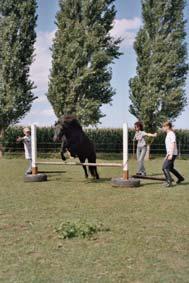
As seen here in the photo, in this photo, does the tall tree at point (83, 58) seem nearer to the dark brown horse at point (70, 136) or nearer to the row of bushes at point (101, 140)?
the row of bushes at point (101, 140)

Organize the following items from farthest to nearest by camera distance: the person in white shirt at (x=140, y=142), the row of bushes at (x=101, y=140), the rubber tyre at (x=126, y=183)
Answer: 1. the row of bushes at (x=101, y=140)
2. the person in white shirt at (x=140, y=142)
3. the rubber tyre at (x=126, y=183)

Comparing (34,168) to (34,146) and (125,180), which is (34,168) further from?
(125,180)

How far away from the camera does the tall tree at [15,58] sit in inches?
1173

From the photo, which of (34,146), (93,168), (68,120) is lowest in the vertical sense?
(93,168)

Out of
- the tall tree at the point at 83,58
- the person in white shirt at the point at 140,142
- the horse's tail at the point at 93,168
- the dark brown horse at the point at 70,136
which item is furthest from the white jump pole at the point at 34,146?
the tall tree at the point at 83,58

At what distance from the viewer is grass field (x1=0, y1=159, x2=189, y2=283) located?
4727mm

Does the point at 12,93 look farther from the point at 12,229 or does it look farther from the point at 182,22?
the point at 12,229

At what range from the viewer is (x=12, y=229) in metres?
6.89

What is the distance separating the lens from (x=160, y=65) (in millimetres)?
31578

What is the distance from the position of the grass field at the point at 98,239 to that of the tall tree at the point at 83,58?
19.6 metres

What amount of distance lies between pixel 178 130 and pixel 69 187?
2481 centimetres

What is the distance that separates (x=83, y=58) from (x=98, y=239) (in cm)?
2512

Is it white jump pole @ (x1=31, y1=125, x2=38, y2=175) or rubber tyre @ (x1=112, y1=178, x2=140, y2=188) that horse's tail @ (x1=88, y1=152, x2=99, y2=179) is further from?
rubber tyre @ (x1=112, y1=178, x2=140, y2=188)

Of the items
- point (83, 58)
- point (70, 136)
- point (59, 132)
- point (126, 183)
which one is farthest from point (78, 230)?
point (83, 58)
